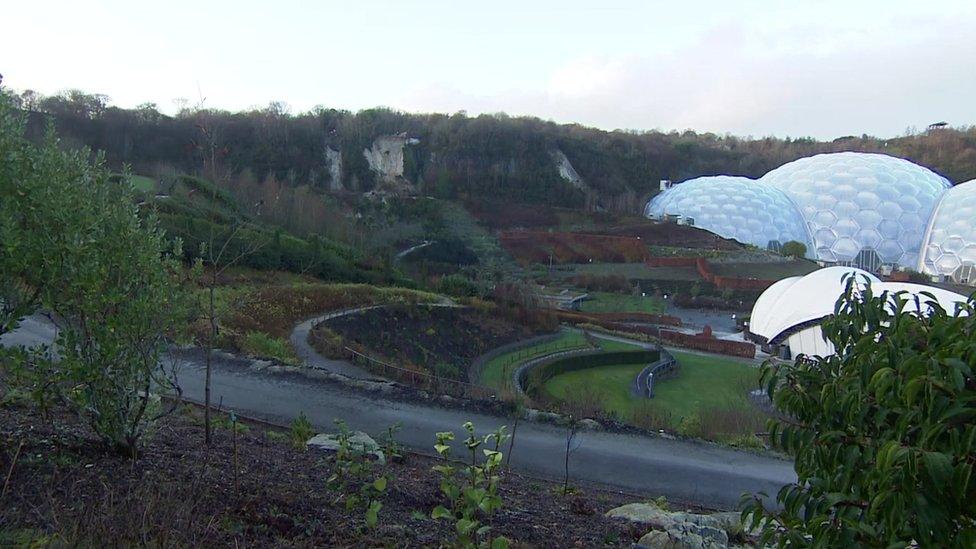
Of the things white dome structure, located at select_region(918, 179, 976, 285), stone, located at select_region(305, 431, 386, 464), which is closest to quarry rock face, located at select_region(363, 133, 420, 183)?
white dome structure, located at select_region(918, 179, 976, 285)

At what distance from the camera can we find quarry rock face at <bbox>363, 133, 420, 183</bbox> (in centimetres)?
6674

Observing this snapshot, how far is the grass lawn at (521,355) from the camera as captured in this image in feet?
53.4

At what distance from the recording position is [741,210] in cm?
5209

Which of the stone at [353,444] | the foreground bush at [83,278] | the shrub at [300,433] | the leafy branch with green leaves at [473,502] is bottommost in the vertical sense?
the shrub at [300,433]

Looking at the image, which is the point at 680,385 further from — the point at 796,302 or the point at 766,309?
the point at 766,309

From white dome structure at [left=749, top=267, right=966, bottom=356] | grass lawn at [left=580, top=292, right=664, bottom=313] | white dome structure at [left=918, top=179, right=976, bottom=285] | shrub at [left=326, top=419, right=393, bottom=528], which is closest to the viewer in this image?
shrub at [left=326, top=419, right=393, bottom=528]

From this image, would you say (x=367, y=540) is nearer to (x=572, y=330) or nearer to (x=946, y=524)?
(x=946, y=524)

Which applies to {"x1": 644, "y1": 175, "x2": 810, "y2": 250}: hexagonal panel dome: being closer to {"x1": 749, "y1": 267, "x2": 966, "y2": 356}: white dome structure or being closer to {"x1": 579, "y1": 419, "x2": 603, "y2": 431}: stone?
{"x1": 749, "y1": 267, "x2": 966, "y2": 356}: white dome structure

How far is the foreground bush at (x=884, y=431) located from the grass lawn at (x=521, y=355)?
12.3 m

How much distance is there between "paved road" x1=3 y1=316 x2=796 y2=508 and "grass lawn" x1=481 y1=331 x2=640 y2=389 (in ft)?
16.6

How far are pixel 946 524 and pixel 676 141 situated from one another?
95.6 m

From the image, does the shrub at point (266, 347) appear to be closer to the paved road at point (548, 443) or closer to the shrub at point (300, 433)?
the paved road at point (548, 443)

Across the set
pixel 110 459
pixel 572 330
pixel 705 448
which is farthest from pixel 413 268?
pixel 110 459

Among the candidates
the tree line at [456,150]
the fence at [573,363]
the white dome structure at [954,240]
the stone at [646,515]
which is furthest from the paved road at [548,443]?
the white dome structure at [954,240]
